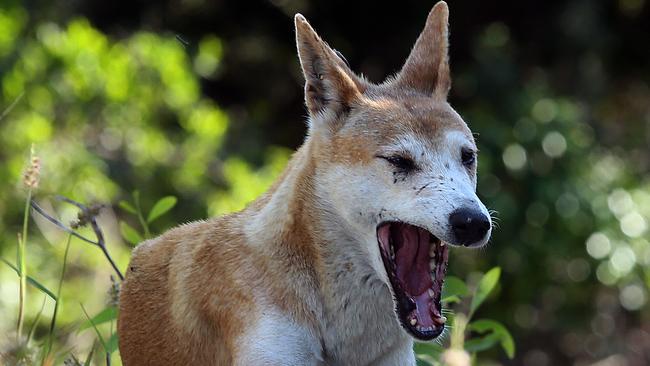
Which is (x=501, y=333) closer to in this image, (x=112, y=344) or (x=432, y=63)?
(x=432, y=63)

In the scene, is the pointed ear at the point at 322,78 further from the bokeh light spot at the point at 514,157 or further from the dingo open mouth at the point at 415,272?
the bokeh light spot at the point at 514,157

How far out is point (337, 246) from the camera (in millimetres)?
4441

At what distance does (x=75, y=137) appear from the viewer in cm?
946

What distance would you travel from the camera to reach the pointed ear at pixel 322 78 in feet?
14.9

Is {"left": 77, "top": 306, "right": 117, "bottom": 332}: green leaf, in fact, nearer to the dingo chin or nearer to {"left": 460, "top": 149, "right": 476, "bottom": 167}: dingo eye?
the dingo chin

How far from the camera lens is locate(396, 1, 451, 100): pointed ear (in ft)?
16.0

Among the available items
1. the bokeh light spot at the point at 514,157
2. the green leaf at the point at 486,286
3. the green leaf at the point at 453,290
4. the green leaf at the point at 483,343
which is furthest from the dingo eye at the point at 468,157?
the bokeh light spot at the point at 514,157

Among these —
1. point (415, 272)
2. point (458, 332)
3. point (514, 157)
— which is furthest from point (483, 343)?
point (514, 157)

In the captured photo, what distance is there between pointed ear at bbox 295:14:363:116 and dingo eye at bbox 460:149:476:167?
47cm

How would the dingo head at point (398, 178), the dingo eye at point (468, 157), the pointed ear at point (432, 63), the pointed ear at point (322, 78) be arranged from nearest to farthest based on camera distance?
the dingo head at point (398, 178) → the dingo eye at point (468, 157) → the pointed ear at point (322, 78) → the pointed ear at point (432, 63)

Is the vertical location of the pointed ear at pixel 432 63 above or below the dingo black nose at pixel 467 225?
above

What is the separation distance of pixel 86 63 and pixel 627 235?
4980 millimetres

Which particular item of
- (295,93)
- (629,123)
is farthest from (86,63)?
(629,123)

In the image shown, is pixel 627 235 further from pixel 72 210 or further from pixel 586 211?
pixel 72 210
